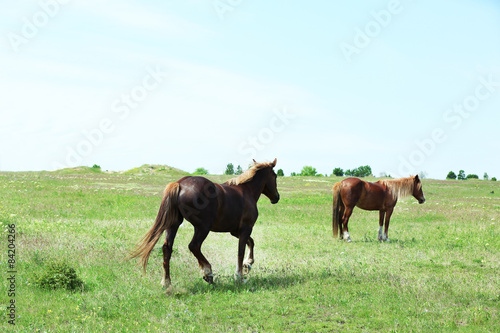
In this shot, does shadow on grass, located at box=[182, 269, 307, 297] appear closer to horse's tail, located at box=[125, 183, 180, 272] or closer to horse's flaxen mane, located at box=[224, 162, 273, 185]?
horse's tail, located at box=[125, 183, 180, 272]

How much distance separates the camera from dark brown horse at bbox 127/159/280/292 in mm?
9109

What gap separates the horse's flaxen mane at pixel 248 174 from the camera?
10828mm

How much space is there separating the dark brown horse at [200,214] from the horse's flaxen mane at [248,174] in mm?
26

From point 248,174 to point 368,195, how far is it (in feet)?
28.1

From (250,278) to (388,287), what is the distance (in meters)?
3.16

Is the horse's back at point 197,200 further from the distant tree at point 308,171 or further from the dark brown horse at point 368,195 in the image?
the distant tree at point 308,171

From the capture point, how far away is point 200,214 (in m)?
9.34

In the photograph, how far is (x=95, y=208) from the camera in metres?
24.6

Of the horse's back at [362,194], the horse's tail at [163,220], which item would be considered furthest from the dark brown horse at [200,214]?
the horse's back at [362,194]

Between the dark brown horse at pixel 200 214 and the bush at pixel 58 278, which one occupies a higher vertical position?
the dark brown horse at pixel 200 214

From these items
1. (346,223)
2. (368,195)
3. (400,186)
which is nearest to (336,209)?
(346,223)

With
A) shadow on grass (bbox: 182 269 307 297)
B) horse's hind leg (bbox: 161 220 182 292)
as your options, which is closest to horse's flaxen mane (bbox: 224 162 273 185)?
horse's hind leg (bbox: 161 220 182 292)

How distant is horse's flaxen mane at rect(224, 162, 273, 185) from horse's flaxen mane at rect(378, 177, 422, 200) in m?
8.80

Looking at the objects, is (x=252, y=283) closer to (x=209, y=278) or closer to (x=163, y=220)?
(x=209, y=278)
